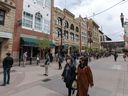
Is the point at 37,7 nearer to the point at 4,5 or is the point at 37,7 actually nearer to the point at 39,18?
the point at 39,18

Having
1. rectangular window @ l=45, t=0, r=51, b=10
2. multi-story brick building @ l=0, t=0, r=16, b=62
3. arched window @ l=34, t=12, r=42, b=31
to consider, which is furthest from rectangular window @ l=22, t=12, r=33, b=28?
rectangular window @ l=45, t=0, r=51, b=10

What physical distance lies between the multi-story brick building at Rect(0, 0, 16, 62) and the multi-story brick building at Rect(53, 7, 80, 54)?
→ 7.86 m

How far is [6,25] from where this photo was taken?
1095 centimetres

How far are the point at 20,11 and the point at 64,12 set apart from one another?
508 inches

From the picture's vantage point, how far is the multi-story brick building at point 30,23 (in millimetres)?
12352

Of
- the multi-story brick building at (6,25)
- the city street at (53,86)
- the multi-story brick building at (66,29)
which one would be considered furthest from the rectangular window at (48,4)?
the city street at (53,86)

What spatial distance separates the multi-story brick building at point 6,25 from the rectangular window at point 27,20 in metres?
2.02

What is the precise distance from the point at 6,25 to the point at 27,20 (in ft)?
12.4

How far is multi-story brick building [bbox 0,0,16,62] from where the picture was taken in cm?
1046

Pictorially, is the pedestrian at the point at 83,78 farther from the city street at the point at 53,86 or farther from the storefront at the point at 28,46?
the storefront at the point at 28,46

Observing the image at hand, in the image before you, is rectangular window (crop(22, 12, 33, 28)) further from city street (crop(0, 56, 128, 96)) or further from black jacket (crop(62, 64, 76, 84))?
black jacket (crop(62, 64, 76, 84))

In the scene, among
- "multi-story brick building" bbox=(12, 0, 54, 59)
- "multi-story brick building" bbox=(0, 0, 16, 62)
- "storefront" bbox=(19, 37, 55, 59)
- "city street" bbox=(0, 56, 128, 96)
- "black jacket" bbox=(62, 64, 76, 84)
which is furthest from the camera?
"multi-story brick building" bbox=(12, 0, 54, 59)

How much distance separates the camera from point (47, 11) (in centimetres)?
1758

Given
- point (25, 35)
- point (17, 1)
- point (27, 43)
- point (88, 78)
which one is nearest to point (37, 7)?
point (17, 1)
